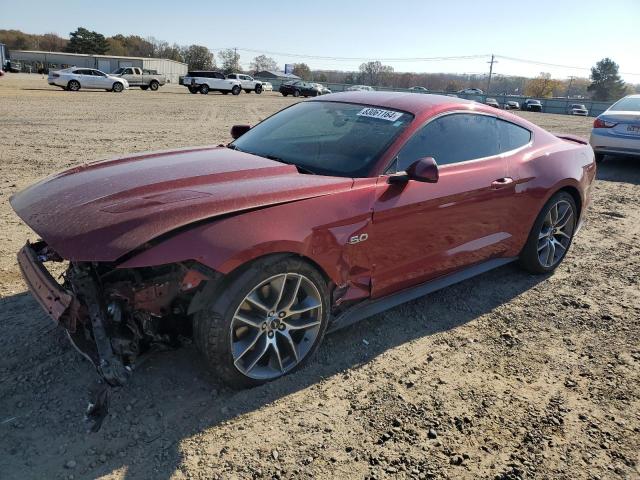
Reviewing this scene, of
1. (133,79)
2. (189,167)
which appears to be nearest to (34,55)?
(133,79)

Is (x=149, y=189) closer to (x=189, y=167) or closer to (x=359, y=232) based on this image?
(x=189, y=167)

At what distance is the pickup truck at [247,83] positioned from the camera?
40.3 meters

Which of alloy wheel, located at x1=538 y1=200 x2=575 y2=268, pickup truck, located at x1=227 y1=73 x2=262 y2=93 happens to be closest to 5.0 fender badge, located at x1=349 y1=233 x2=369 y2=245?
alloy wheel, located at x1=538 y1=200 x2=575 y2=268

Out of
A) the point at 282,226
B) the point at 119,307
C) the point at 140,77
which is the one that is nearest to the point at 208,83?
the point at 140,77

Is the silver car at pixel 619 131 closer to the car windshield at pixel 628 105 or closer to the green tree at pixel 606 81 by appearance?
the car windshield at pixel 628 105

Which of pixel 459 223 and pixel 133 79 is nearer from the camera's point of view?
pixel 459 223

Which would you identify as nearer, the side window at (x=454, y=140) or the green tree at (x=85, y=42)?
the side window at (x=454, y=140)

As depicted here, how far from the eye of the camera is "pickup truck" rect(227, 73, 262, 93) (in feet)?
132

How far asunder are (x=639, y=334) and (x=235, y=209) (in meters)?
3.21

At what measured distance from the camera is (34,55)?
262 ft

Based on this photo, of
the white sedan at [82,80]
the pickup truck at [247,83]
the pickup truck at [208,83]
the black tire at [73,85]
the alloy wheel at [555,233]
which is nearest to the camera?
the alloy wheel at [555,233]

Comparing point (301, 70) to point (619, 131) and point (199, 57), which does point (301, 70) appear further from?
point (619, 131)

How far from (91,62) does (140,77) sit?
4034 centimetres

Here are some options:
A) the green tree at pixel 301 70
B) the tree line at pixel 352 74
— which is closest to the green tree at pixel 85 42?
the tree line at pixel 352 74
